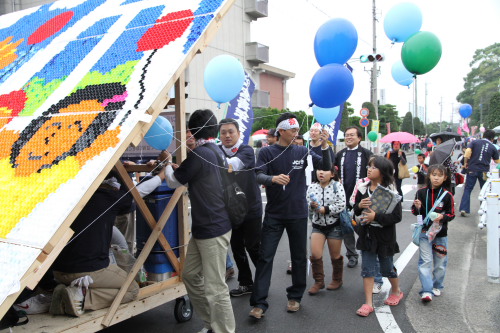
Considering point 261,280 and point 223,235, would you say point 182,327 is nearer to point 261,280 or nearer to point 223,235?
point 261,280

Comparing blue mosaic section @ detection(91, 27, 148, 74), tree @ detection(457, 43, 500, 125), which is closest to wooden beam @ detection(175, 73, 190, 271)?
blue mosaic section @ detection(91, 27, 148, 74)

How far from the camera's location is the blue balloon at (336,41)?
4.65 m

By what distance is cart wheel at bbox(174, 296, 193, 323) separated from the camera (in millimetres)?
4176

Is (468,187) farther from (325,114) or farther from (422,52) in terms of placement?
(422,52)

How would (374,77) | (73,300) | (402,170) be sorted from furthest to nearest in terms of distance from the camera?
(374,77), (402,170), (73,300)

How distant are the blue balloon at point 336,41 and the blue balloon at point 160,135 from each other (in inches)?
76.6

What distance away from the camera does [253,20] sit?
26875 millimetres

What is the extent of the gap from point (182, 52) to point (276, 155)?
1.69 meters

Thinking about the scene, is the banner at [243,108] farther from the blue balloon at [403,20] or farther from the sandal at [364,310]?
the sandal at [364,310]

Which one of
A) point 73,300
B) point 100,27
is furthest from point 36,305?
point 100,27

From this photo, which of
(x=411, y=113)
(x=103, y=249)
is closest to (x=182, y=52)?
(x=103, y=249)

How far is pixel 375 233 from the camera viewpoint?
4.48 m

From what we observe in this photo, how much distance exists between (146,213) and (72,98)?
3.81 feet

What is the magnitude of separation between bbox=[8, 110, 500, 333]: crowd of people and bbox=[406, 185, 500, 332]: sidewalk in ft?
0.62
